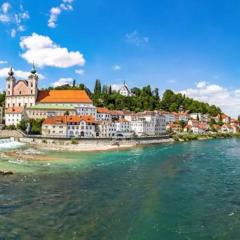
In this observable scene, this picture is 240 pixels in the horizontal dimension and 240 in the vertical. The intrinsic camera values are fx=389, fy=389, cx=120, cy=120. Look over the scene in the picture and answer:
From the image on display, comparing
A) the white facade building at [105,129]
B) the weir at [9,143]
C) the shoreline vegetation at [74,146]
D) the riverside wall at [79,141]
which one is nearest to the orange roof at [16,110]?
the riverside wall at [79,141]

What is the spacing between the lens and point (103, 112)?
119875mm

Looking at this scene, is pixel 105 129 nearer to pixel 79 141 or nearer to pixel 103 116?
pixel 79 141

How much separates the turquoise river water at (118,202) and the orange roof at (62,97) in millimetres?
70448

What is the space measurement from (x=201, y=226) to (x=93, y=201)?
10.1 m

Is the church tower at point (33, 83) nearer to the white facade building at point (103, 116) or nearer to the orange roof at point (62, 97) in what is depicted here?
the orange roof at point (62, 97)

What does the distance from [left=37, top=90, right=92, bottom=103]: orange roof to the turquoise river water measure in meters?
70.4

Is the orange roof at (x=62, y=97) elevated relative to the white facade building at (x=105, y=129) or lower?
elevated

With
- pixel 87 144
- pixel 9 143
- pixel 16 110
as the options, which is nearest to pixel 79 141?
pixel 87 144

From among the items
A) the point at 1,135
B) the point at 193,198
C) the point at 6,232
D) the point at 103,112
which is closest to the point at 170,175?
the point at 193,198

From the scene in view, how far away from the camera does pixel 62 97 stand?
126500 mm

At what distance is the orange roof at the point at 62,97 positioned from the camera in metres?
125

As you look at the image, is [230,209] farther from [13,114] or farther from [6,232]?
[13,114]

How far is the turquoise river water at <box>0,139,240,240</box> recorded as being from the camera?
26.0 metres

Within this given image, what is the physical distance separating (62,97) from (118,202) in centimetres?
9622
